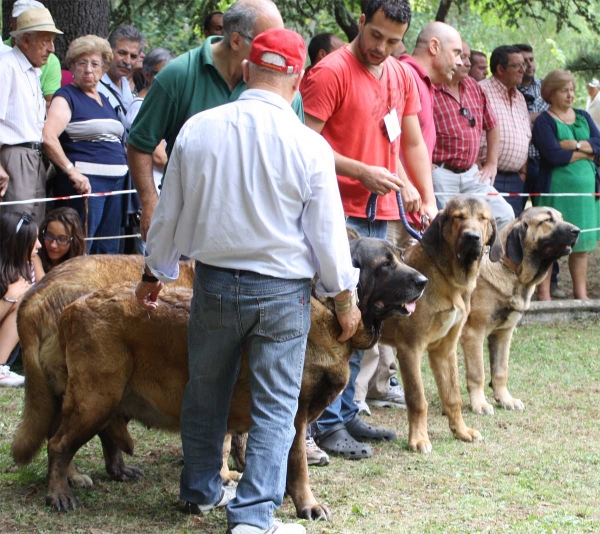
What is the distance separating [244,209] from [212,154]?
10.1 inches

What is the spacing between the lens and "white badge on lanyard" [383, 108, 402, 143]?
5.75m

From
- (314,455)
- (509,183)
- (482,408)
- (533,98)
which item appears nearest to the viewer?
(314,455)

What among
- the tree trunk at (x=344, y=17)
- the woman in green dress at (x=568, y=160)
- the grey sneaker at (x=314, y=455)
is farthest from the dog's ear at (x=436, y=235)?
the tree trunk at (x=344, y=17)

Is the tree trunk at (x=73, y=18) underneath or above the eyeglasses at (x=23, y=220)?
above

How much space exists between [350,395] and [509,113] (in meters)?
5.56

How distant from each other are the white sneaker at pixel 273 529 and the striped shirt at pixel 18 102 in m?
4.71

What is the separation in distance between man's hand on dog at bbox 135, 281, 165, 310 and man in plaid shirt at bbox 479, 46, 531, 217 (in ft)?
22.6

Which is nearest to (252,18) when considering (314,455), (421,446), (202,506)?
(202,506)

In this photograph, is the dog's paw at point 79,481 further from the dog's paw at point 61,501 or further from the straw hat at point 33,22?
the straw hat at point 33,22

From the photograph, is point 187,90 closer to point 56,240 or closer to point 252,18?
point 252,18

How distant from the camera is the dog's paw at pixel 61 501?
14.3ft

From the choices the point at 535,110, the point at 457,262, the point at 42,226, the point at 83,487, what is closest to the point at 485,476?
the point at 457,262

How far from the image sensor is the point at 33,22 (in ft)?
24.7

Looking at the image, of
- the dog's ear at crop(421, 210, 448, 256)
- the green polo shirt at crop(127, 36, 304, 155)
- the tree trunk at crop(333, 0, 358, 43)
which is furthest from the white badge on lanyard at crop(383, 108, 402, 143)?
the tree trunk at crop(333, 0, 358, 43)
